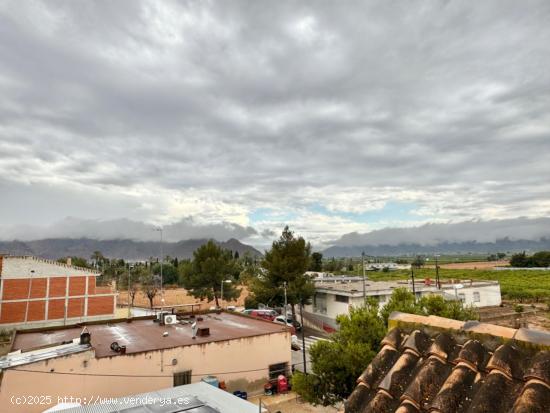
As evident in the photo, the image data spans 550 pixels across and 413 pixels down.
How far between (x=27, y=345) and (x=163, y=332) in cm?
873

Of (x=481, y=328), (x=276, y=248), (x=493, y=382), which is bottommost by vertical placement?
(x=493, y=382)

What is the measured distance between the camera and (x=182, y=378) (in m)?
22.9

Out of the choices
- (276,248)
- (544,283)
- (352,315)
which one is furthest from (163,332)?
(544,283)

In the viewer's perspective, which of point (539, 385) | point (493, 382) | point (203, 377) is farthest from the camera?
point (203, 377)

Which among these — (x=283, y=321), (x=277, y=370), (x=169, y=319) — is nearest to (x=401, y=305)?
(x=277, y=370)

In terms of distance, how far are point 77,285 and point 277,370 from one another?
43.1 m

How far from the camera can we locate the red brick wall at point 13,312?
51.4m

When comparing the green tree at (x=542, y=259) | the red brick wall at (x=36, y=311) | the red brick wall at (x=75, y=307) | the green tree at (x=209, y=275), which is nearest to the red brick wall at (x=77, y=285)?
the red brick wall at (x=75, y=307)

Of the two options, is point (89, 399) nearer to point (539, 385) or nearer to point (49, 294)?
point (539, 385)

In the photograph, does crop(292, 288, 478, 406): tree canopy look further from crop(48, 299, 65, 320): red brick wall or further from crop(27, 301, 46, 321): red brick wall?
crop(27, 301, 46, 321): red brick wall

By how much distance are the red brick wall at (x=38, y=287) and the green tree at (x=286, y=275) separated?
Result: 32483 mm

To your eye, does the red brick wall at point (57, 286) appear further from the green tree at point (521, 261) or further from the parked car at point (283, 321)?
the green tree at point (521, 261)

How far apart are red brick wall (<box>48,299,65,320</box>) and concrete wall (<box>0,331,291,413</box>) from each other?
41.7 metres

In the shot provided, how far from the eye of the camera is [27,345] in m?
24.4
